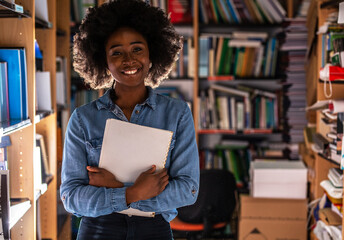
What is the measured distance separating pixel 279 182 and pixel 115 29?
6.25ft

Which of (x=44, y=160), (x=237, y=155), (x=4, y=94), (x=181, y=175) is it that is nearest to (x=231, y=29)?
(x=237, y=155)

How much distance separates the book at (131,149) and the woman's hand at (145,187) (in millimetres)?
47

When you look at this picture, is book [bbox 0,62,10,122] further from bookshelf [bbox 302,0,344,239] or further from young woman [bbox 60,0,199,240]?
bookshelf [bbox 302,0,344,239]

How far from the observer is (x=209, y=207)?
2801 mm

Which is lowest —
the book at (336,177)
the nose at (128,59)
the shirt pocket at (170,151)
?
the book at (336,177)

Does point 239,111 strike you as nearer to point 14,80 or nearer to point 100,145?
point 14,80

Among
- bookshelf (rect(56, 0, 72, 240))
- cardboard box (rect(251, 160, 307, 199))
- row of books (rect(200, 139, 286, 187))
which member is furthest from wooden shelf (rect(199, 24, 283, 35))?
cardboard box (rect(251, 160, 307, 199))

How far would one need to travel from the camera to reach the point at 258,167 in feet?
9.96

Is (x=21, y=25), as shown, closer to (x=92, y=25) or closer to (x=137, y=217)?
(x=92, y=25)

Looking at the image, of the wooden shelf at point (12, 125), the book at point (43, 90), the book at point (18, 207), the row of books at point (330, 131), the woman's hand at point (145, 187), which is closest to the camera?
the woman's hand at point (145, 187)

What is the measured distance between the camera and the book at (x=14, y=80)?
1875mm

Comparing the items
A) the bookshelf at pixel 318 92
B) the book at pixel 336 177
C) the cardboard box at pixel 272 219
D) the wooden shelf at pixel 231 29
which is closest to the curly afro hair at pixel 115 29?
the bookshelf at pixel 318 92

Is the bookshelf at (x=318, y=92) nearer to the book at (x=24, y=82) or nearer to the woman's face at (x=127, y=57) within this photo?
the woman's face at (x=127, y=57)

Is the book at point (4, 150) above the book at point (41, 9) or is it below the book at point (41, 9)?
below
